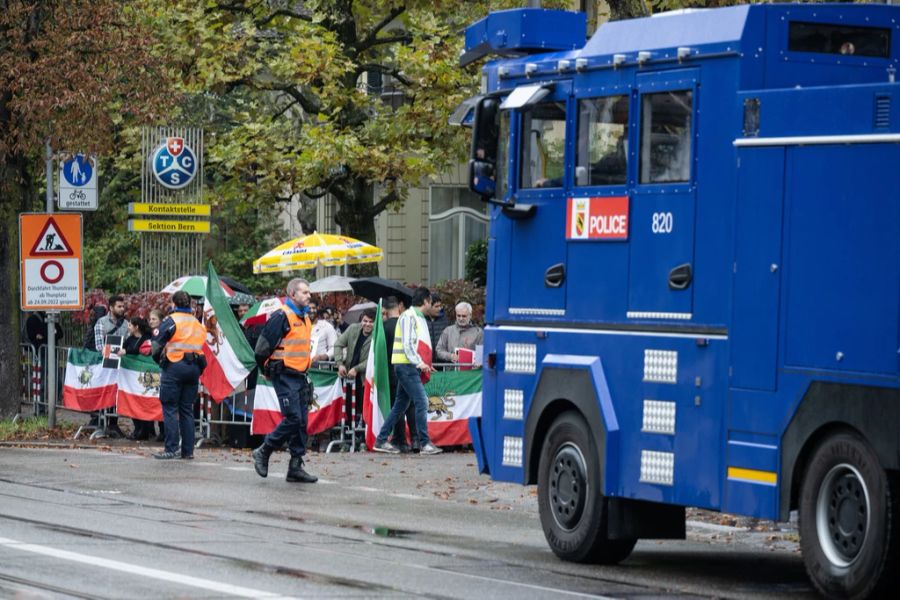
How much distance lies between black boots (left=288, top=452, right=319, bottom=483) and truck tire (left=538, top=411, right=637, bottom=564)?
5559mm

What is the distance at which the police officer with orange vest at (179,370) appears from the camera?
20.7 meters

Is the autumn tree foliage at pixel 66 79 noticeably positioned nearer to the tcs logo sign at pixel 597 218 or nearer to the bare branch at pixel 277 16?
the bare branch at pixel 277 16

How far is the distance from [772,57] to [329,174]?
21.0m

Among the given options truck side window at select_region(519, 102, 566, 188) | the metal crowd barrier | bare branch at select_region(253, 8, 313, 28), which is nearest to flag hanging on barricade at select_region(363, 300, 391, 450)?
the metal crowd barrier

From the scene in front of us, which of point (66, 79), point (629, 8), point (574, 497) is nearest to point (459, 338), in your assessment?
point (66, 79)

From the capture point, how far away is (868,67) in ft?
→ 37.9

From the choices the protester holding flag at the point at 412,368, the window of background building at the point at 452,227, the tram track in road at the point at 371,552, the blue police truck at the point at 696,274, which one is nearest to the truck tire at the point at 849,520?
the blue police truck at the point at 696,274

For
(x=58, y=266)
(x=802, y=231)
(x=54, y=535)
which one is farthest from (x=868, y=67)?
(x=58, y=266)

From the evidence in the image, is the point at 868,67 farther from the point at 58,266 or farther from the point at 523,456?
the point at 58,266

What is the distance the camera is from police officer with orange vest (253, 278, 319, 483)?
17.4 m

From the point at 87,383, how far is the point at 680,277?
14.5 metres

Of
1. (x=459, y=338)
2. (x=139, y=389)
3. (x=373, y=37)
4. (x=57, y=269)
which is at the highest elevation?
(x=373, y=37)

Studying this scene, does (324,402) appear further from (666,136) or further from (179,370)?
(666,136)

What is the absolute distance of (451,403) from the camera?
872 inches
